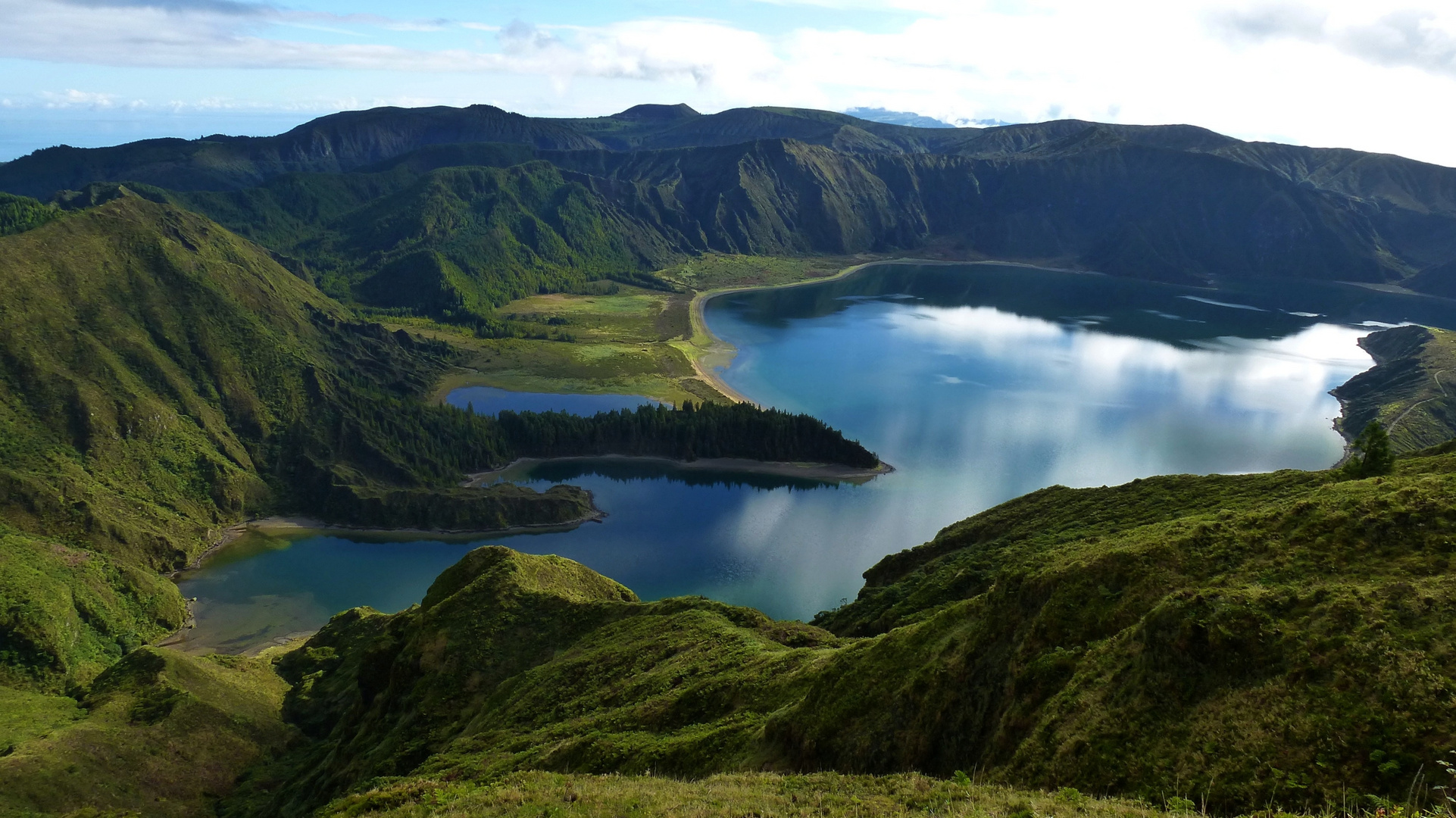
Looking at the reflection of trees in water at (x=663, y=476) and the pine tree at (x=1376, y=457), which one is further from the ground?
the pine tree at (x=1376, y=457)

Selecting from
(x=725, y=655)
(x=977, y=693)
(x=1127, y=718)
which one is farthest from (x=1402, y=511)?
(x=725, y=655)

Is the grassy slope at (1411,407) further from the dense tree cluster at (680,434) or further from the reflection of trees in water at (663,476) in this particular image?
the reflection of trees in water at (663,476)

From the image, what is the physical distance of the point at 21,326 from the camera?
130750mm

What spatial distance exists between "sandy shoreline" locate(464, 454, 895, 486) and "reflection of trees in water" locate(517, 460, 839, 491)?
85 centimetres

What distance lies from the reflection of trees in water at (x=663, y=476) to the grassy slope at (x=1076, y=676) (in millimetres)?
85939

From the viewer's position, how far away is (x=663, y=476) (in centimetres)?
15938

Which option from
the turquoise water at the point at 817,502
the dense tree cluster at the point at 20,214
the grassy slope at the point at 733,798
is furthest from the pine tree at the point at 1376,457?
the dense tree cluster at the point at 20,214

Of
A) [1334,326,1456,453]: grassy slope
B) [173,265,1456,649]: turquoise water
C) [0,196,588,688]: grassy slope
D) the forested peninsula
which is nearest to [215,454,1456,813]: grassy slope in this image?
the forested peninsula

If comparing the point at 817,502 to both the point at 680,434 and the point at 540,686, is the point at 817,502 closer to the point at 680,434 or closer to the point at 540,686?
the point at 680,434

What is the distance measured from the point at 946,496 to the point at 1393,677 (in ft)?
382

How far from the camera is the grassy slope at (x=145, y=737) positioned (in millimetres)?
62875

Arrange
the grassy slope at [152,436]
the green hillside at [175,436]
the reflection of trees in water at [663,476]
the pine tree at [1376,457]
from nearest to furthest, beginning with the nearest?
the pine tree at [1376,457]
the grassy slope at [152,436]
the green hillside at [175,436]
the reflection of trees in water at [663,476]

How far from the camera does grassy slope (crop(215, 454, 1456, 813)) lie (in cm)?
2506

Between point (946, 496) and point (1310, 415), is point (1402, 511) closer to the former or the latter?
point (946, 496)
